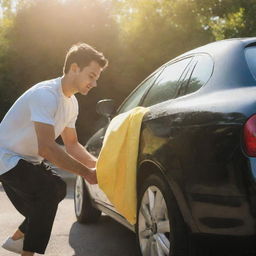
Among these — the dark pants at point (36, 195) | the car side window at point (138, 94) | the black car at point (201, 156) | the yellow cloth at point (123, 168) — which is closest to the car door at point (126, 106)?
the car side window at point (138, 94)

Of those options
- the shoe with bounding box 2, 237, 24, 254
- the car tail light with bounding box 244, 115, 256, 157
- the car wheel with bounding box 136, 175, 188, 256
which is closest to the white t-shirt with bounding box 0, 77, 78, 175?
the shoe with bounding box 2, 237, 24, 254

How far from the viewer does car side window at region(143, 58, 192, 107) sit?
3.61 meters

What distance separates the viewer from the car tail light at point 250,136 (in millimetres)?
2430

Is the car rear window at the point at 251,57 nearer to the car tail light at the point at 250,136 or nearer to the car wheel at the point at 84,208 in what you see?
the car tail light at the point at 250,136

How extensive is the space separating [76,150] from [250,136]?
1.85 metres

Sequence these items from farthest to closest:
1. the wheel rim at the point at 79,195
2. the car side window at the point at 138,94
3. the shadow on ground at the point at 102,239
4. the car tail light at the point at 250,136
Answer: the wheel rim at the point at 79,195, the shadow on ground at the point at 102,239, the car side window at the point at 138,94, the car tail light at the point at 250,136

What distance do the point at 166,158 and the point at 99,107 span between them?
1.88 metres

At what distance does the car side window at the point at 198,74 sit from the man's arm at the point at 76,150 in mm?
1010

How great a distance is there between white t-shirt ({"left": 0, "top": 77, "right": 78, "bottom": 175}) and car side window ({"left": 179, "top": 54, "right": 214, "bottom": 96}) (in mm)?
828

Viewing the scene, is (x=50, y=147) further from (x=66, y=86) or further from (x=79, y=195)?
(x=79, y=195)

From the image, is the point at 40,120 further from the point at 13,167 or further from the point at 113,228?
the point at 113,228

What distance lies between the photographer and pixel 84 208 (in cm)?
547

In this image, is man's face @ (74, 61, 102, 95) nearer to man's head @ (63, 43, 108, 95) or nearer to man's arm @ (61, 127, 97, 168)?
man's head @ (63, 43, 108, 95)

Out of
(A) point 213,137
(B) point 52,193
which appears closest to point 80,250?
(B) point 52,193
